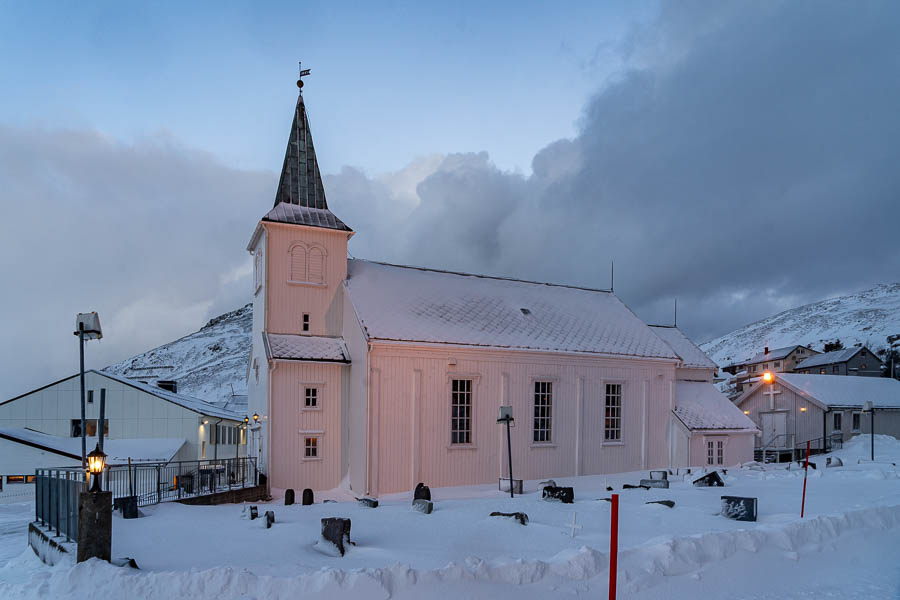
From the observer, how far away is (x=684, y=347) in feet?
124

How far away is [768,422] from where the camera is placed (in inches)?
1927

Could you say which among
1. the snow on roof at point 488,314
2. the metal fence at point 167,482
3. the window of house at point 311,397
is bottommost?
the metal fence at point 167,482

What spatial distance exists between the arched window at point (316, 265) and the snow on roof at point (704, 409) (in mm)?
17862

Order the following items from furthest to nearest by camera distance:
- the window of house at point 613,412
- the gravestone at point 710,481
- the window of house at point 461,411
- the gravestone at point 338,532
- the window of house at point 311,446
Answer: the window of house at point 613,412
the window of house at point 461,411
the window of house at point 311,446
the gravestone at point 710,481
the gravestone at point 338,532

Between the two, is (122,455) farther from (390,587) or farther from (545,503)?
(390,587)

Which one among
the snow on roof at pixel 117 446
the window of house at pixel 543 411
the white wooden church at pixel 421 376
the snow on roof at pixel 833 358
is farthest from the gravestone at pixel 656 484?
the snow on roof at pixel 833 358

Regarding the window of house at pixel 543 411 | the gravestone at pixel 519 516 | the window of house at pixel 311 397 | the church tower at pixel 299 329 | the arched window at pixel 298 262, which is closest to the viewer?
the gravestone at pixel 519 516

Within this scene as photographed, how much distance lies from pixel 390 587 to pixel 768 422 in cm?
4715

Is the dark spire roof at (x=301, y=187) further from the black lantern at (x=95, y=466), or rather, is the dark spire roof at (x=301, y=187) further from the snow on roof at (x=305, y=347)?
the black lantern at (x=95, y=466)

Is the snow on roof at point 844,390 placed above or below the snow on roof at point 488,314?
below

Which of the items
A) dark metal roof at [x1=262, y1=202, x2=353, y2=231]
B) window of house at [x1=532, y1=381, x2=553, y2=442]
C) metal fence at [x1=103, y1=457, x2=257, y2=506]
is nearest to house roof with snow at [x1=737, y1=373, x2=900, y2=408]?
window of house at [x1=532, y1=381, x2=553, y2=442]

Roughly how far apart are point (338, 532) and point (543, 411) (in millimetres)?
17057

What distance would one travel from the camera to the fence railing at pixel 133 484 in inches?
482

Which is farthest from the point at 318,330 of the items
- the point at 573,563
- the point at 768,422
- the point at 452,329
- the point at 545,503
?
the point at 768,422
